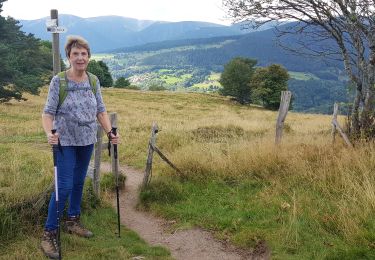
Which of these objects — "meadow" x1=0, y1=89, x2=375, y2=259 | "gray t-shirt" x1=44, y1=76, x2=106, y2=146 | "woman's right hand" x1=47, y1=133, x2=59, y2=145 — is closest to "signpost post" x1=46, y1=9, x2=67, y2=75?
"meadow" x1=0, y1=89, x2=375, y2=259

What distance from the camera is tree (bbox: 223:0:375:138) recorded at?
375 inches

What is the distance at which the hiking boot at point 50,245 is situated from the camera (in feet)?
16.7

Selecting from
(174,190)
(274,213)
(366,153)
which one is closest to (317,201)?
(274,213)

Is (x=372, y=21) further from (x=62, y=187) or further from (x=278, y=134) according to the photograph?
(x=62, y=187)

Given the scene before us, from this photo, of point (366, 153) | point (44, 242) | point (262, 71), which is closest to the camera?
point (44, 242)

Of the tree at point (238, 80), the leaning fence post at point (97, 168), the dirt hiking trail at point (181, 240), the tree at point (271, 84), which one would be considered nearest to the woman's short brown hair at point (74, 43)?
Answer: the leaning fence post at point (97, 168)

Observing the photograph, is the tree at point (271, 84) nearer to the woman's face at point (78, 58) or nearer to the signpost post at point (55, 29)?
the signpost post at point (55, 29)

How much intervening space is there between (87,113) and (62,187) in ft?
3.47

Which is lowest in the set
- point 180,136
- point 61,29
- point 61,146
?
point 180,136

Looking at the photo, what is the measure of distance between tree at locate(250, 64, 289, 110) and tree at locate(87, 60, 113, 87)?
32559 mm

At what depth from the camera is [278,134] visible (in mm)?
10055

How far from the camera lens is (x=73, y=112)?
5.31 meters

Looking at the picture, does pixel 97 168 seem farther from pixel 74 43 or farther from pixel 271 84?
pixel 271 84

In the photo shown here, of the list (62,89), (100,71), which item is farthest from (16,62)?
(100,71)
